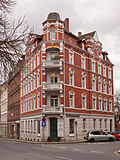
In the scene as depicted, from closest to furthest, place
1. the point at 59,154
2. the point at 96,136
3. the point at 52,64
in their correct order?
the point at 59,154, the point at 96,136, the point at 52,64

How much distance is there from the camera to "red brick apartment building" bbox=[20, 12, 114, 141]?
34906 mm

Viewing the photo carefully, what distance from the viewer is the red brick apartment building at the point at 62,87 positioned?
115 ft

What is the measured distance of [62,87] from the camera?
115ft

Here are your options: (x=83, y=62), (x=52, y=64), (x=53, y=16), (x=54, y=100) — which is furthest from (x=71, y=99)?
(x=53, y=16)

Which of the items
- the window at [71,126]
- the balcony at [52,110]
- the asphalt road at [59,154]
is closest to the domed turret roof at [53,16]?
the balcony at [52,110]

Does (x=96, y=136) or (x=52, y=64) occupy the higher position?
(x=52, y=64)

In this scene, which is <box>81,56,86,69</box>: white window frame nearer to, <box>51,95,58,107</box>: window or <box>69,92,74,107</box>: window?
<box>69,92,74,107</box>: window

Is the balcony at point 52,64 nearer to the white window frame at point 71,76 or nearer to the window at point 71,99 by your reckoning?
the white window frame at point 71,76

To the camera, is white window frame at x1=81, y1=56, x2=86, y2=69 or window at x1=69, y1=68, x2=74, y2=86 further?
white window frame at x1=81, y1=56, x2=86, y2=69

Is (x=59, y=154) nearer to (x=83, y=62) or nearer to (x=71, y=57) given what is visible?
(x=71, y=57)

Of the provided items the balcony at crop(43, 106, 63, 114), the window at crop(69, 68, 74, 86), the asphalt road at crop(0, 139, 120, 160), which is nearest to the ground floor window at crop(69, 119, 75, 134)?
the balcony at crop(43, 106, 63, 114)

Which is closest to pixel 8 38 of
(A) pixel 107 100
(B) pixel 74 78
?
(B) pixel 74 78

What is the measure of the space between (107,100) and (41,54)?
18.3m

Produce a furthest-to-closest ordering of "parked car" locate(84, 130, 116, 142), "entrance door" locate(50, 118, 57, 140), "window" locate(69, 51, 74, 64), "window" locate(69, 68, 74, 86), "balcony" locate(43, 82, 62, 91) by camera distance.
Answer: "window" locate(69, 51, 74, 64)
"window" locate(69, 68, 74, 86)
"entrance door" locate(50, 118, 57, 140)
"balcony" locate(43, 82, 62, 91)
"parked car" locate(84, 130, 116, 142)
